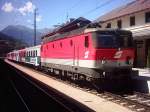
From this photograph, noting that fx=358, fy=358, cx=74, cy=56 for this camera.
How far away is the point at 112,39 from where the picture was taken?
18000mm

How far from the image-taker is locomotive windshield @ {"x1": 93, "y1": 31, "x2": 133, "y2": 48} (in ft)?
57.9

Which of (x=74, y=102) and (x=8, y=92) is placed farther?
(x=8, y=92)

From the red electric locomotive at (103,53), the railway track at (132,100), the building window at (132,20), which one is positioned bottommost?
the railway track at (132,100)

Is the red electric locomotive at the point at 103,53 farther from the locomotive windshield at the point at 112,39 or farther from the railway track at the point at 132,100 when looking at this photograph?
the railway track at the point at 132,100

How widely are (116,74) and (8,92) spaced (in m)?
6.18

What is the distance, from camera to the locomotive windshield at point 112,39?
17.6 meters

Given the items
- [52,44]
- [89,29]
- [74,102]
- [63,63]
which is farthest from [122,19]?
[74,102]

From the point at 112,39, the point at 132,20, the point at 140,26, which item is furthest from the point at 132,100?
the point at 132,20

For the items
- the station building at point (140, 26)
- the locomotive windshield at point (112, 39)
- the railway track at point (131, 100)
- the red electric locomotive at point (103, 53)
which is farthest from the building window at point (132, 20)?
the locomotive windshield at point (112, 39)

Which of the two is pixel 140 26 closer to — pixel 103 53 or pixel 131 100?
pixel 103 53

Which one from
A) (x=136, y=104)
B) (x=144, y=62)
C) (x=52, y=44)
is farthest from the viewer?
(x=144, y=62)

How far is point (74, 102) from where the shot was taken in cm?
1587

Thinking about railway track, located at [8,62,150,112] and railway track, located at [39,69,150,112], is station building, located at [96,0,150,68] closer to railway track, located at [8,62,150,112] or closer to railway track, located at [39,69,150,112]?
railway track, located at [8,62,150,112]

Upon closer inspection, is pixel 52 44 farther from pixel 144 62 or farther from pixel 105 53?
pixel 105 53
